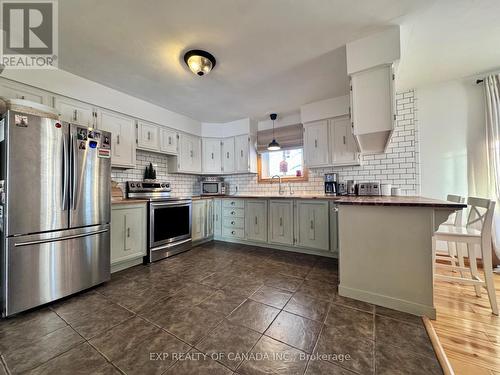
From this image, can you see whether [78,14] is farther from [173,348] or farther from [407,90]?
[407,90]

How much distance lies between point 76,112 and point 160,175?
5.15 feet

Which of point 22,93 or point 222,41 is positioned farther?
point 22,93

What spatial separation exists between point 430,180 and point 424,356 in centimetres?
263

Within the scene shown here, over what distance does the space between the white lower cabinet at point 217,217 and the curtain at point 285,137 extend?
1.47 meters

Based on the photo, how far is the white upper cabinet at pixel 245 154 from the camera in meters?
4.14

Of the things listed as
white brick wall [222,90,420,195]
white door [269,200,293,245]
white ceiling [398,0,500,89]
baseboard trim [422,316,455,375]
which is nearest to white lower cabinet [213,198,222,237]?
white door [269,200,293,245]

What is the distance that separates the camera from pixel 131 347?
4.17 feet

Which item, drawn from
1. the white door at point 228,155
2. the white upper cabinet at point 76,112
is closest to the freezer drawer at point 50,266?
the white upper cabinet at point 76,112

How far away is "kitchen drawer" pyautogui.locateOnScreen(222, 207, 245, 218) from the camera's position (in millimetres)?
3775

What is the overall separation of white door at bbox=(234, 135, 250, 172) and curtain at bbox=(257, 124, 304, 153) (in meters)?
0.31

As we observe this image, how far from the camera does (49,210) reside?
5.82ft

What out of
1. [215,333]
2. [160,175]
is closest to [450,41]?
[215,333]

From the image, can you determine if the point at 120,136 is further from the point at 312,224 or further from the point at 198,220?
the point at 312,224

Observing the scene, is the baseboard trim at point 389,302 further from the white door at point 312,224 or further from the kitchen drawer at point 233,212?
the kitchen drawer at point 233,212
